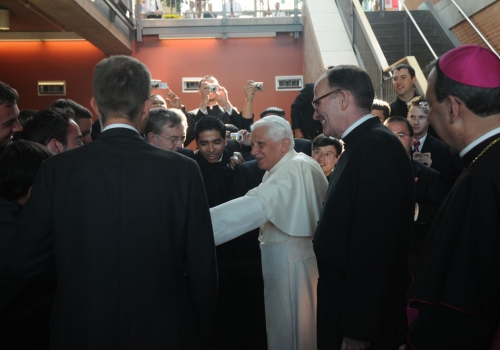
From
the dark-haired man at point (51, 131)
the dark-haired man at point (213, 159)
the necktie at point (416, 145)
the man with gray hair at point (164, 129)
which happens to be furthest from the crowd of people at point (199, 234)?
the necktie at point (416, 145)

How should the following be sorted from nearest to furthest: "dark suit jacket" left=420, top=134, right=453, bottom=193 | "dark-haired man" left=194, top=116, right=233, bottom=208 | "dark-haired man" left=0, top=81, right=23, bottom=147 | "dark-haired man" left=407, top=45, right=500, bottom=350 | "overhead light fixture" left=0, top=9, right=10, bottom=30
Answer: "dark-haired man" left=407, top=45, right=500, bottom=350
"dark-haired man" left=0, top=81, right=23, bottom=147
"dark-haired man" left=194, top=116, right=233, bottom=208
"dark suit jacket" left=420, top=134, right=453, bottom=193
"overhead light fixture" left=0, top=9, right=10, bottom=30

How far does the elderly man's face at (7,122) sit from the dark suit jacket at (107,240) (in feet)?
4.73

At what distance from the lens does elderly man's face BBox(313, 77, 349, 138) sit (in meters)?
2.59

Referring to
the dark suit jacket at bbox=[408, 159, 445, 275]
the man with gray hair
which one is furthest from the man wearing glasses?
the dark suit jacket at bbox=[408, 159, 445, 275]

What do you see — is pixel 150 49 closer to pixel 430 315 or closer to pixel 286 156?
pixel 286 156

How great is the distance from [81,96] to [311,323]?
11.9 meters

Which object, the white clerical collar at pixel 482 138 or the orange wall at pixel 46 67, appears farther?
the orange wall at pixel 46 67

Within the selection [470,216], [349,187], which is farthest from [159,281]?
[470,216]

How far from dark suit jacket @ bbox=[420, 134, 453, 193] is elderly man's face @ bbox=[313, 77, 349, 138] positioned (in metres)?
2.44

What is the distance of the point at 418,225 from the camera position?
3.76 metres

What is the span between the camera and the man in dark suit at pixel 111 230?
1939 millimetres

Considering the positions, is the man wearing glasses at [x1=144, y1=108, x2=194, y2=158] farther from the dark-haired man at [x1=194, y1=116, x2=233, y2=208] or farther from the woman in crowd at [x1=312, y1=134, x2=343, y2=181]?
the woman in crowd at [x1=312, y1=134, x2=343, y2=181]

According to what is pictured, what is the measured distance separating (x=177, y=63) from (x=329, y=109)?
12.1m

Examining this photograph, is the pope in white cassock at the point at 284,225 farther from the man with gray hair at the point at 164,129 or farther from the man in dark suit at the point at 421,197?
the man in dark suit at the point at 421,197
